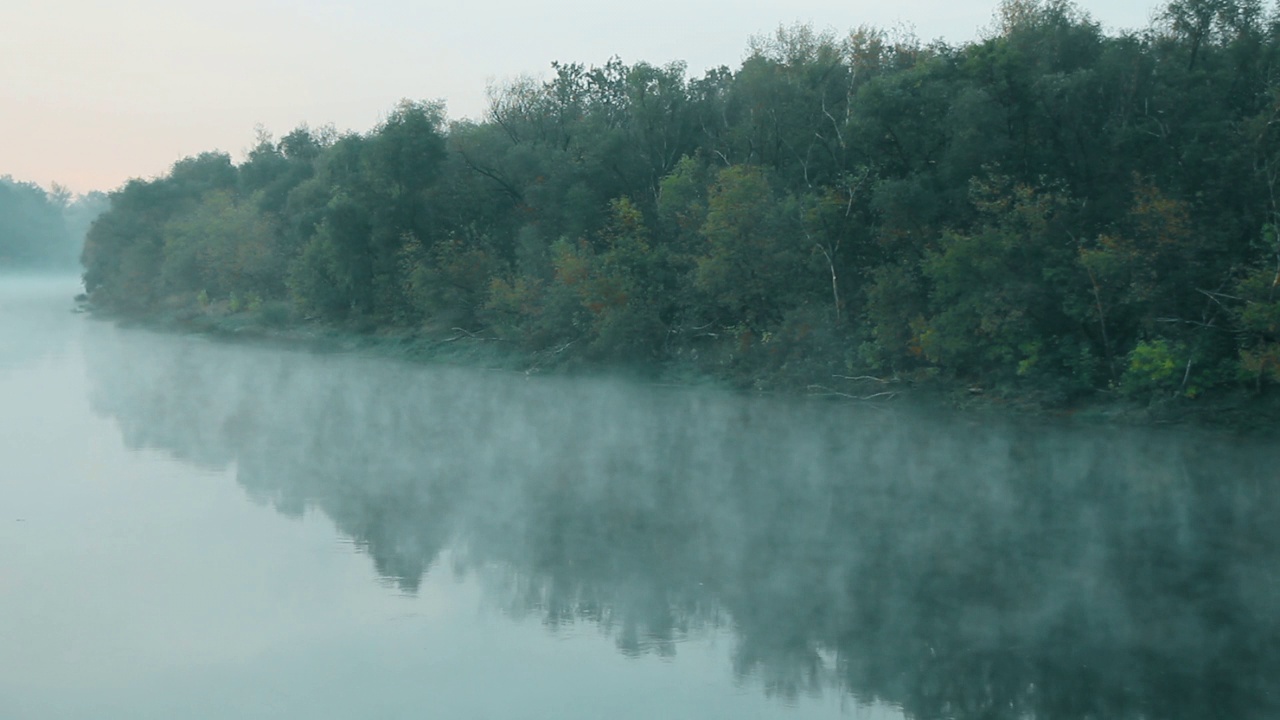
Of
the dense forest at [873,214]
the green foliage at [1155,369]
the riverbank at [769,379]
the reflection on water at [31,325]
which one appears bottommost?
the reflection on water at [31,325]

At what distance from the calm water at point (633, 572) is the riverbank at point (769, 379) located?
→ 5.70ft

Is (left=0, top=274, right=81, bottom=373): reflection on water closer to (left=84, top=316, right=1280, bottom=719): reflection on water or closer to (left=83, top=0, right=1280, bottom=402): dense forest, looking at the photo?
(left=83, top=0, right=1280, bottom=402): dense forest

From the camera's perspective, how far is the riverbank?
856 inches

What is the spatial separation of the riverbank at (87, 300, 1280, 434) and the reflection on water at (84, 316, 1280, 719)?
152 centimetres

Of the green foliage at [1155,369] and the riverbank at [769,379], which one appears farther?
the green foliage at [1155,369]

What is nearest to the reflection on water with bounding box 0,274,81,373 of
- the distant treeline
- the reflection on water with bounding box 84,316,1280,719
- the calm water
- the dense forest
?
the dense forest

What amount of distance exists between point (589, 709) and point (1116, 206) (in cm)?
2099

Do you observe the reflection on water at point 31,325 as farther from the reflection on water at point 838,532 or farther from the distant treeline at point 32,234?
the distant treeline at point 32,234

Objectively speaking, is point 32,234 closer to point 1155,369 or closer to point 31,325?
point 31,325

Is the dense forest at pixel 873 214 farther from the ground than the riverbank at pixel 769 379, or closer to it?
farther from the ground

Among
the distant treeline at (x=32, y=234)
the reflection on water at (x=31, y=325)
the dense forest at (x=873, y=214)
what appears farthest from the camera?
the distant treeline at (x=32, y=234)

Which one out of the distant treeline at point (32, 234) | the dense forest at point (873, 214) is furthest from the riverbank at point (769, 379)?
the distant treeline at point (32, 234)

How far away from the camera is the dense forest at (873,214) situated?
23.2 metres

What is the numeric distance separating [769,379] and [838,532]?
15651 mm
